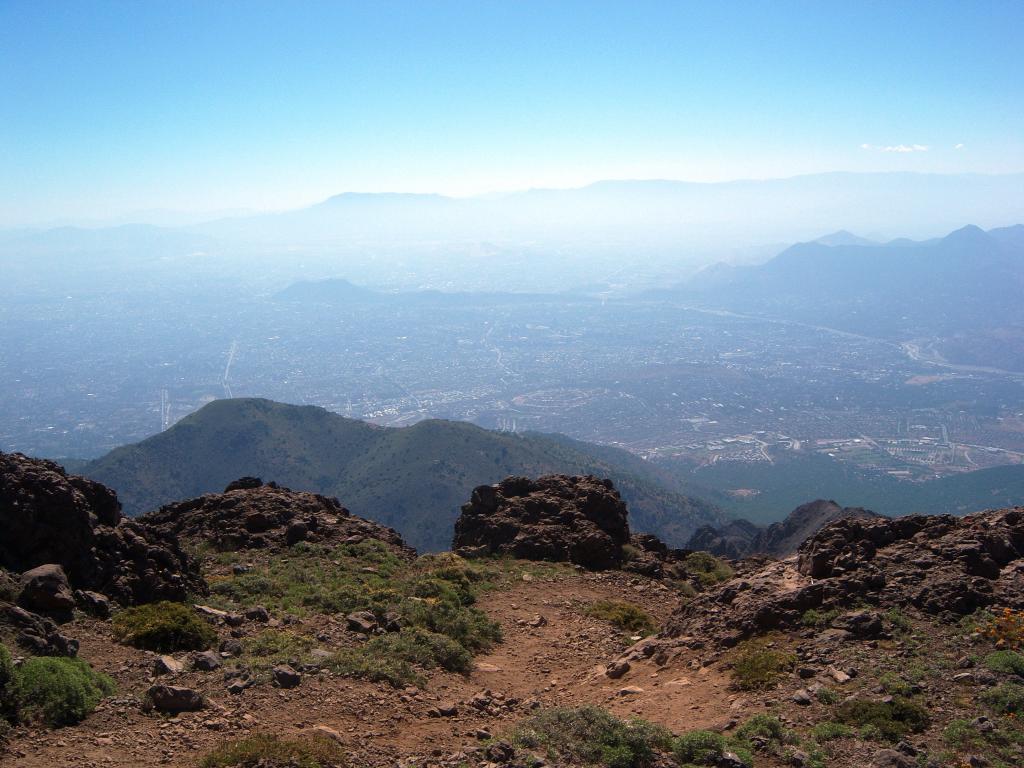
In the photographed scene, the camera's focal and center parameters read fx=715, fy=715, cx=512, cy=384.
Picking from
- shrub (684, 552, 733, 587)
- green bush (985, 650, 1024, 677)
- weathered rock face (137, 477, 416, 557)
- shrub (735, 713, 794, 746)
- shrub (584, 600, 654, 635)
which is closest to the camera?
shrub (735, 713, 794, 746)

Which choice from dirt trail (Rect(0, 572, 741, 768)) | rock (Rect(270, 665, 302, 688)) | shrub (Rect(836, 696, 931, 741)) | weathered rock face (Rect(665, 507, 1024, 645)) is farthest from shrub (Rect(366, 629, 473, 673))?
shrub (Rect(836, 696, 931, 741))

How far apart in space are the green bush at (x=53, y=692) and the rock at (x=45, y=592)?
125 inches

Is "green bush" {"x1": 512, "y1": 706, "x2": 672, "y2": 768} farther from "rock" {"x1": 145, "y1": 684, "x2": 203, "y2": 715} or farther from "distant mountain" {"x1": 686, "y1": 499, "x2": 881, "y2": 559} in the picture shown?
"distant mountain" {"x1": 686, "y1": 499, "x2": 881, "y2": 559}

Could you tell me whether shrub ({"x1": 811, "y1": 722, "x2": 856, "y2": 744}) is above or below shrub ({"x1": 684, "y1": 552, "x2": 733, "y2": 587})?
above

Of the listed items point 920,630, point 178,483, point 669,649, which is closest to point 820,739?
point 920,630

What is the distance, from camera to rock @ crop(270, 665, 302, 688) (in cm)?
1269

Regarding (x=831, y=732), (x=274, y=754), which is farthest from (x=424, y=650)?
(x=831, y=732)

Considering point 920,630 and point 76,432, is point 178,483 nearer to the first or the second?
point 920,630

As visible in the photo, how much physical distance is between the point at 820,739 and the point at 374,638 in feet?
30.5

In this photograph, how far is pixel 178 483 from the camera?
90.4 meters

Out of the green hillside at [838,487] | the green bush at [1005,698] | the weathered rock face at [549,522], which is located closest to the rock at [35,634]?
the green bush at [1005,698]

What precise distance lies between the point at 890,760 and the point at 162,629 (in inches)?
515

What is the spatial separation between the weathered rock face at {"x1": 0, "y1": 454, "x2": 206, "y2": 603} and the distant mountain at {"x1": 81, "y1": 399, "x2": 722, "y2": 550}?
60.3 m

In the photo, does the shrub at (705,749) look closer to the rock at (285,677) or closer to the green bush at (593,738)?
the green bush at (593,738)
